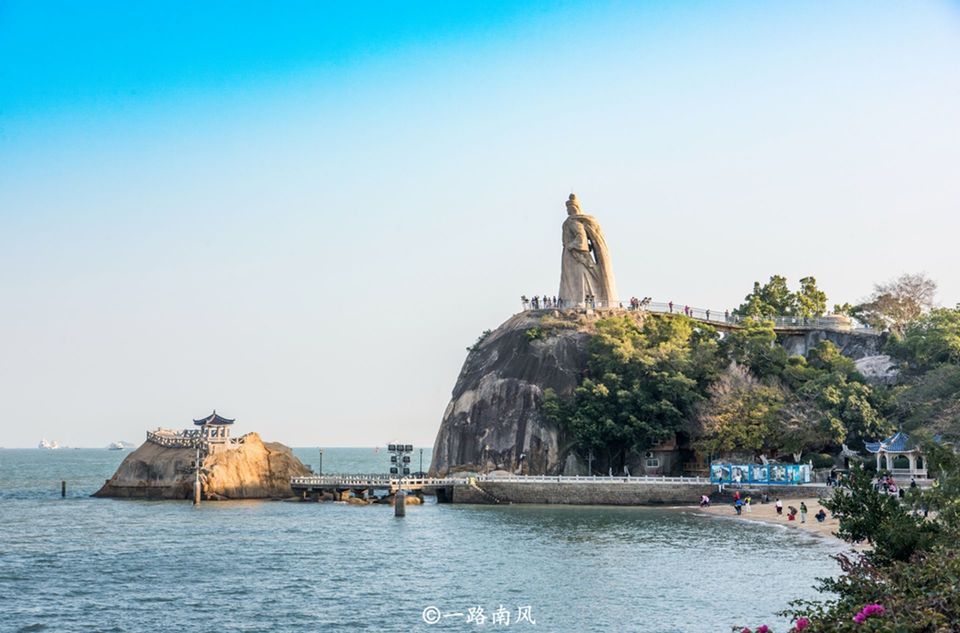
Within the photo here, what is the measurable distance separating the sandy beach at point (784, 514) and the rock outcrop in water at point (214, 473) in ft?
115

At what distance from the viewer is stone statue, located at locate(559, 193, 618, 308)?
96.9 metres

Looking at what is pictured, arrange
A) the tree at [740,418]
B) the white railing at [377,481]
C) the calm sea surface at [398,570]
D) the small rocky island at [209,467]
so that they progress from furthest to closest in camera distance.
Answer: the small rocky island at [209,467]
the white railing at [377,481]
the tree at [740,418]
the calm sea surface at [398,570]

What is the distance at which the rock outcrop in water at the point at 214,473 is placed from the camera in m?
80.8

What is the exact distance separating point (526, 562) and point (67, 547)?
24699 millimetres

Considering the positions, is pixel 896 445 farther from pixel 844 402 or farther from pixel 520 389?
pixel 520 389

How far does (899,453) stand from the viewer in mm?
69000

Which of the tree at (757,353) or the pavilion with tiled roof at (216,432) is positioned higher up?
the tree at (757,353)

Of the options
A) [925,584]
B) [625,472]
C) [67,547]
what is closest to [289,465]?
[625,472]

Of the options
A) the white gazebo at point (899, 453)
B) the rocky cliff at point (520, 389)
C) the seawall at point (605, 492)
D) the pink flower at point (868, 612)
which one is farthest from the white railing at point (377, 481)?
the pink flower at point (868, 612)

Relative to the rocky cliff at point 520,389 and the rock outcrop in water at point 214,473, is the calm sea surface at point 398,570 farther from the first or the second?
the rocky cliff at point 520,389

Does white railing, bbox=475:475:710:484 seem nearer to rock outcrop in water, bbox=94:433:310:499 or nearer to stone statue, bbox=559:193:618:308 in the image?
rock outcrop in water, bbox=94:433:310:499

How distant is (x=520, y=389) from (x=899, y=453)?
98.5 ft

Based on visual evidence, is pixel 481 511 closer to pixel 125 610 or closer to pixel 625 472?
pixel 625 472

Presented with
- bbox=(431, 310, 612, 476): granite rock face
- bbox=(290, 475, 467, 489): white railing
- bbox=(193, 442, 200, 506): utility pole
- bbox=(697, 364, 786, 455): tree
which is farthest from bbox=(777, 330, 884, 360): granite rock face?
bbox=(193, 442, 200, 506): utility pole
